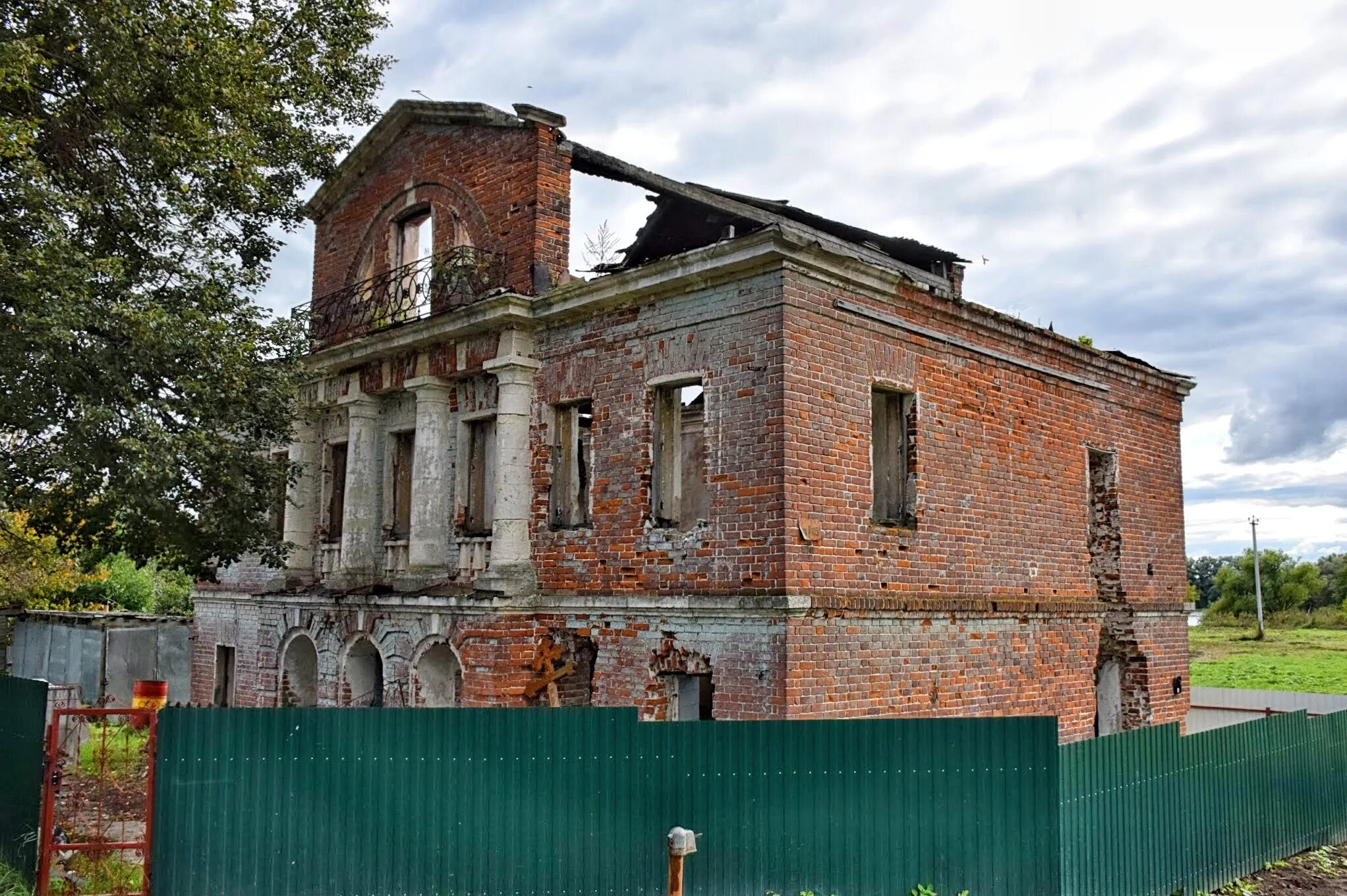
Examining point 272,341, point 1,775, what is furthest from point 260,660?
point 1,775

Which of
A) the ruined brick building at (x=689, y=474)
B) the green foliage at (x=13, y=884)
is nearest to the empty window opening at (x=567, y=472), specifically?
the ruined brick building at (x=689, y=474)

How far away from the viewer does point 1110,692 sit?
15.8m

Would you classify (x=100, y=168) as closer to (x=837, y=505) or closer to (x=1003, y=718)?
(x=837, y=505)

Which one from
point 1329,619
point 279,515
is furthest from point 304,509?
point 1329,619

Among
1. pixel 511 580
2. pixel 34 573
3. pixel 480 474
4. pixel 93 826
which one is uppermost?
pixel 480 474

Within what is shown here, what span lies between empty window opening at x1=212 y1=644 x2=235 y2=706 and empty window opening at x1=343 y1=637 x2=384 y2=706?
4207 mm

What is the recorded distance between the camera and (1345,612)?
66.8m

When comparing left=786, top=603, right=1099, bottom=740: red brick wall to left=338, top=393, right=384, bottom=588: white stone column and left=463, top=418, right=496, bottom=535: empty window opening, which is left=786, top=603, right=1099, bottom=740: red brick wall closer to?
left=463, top=418, right=496, bottom=535: empty window opening

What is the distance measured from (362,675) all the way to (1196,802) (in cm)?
1079

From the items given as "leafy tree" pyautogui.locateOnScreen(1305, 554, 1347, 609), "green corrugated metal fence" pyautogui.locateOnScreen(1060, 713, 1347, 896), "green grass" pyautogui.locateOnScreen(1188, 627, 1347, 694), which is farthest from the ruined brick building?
"leafy tree" pyautogui.locateOnScreen(1305, 554, 1347, 609)

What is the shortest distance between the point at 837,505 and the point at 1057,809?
369 centimetres

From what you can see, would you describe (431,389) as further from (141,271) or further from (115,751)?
(115,751)

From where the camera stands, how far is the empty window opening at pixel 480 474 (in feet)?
46.6

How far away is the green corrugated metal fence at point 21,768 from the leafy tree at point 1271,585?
7467 cm
